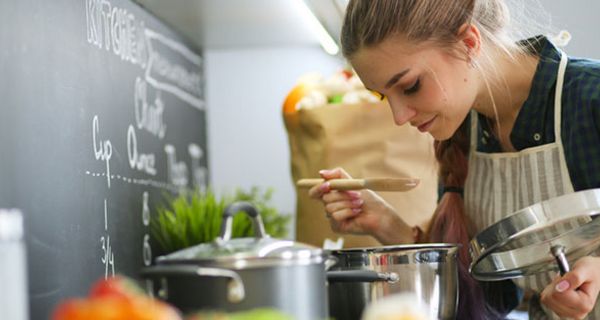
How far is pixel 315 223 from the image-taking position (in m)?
2.09

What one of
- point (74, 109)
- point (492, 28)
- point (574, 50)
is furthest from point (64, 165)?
point (574, 50)

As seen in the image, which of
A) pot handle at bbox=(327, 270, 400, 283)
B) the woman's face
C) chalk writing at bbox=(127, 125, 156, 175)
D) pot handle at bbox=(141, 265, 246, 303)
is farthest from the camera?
chalk writing at bbox=(127, 125, 156, 175)

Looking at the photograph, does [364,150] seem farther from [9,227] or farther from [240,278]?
[9,227]

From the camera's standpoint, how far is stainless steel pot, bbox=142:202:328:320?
0.91 m

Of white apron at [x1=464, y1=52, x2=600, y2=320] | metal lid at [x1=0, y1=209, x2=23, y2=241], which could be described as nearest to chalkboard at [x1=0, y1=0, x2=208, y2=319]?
metal lid at [x1=0, y1=209, x2=23, y2=241]

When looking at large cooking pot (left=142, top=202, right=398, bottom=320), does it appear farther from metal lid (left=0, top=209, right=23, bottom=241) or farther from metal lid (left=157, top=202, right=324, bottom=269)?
metal lid (left=0, top=209, right=23, bottom=241)

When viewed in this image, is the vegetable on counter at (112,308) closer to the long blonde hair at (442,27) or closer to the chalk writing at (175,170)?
the long blonde hair at (442,27)

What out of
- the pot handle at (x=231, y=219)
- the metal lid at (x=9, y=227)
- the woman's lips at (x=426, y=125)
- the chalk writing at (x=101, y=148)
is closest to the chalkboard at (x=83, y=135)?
the chalk writing at (x=101, y=148)

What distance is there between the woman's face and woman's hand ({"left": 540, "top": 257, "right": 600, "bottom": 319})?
313mm

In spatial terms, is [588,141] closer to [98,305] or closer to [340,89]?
[340,89]

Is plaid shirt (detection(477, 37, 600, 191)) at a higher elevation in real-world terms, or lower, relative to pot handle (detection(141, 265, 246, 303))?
higher

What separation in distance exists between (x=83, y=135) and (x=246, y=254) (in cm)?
68

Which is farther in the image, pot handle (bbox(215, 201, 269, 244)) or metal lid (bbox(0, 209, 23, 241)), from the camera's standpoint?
pot handle (bbox(215, 201, 269, 244))

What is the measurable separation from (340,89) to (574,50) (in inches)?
20.5
